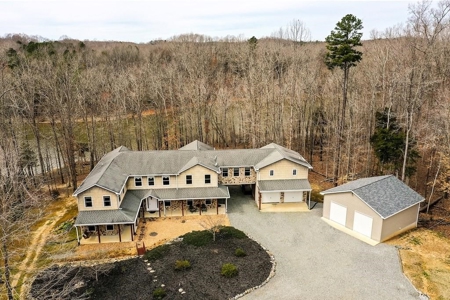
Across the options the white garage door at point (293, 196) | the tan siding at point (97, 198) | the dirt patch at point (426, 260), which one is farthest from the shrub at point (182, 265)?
the dirt patch at point (426, 260)

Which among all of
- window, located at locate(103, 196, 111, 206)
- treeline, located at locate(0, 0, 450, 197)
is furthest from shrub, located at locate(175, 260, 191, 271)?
treeline, located at locate(0, 0, 450, 197)

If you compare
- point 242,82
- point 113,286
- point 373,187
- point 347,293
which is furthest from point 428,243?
point 242,82

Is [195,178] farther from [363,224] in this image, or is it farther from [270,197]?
[363,224]

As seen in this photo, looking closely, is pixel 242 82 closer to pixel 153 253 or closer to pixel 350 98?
pixel 350 98

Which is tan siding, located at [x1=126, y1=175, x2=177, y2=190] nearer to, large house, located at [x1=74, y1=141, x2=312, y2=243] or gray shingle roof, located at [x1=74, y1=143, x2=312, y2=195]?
large house, located at [x1=74, y1=141, x2=312, y2=243]

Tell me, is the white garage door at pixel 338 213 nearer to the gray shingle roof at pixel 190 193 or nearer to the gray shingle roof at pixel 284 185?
the gray shingle roof at pixel 284 185

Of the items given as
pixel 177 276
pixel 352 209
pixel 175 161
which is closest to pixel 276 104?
pixel 175 161
